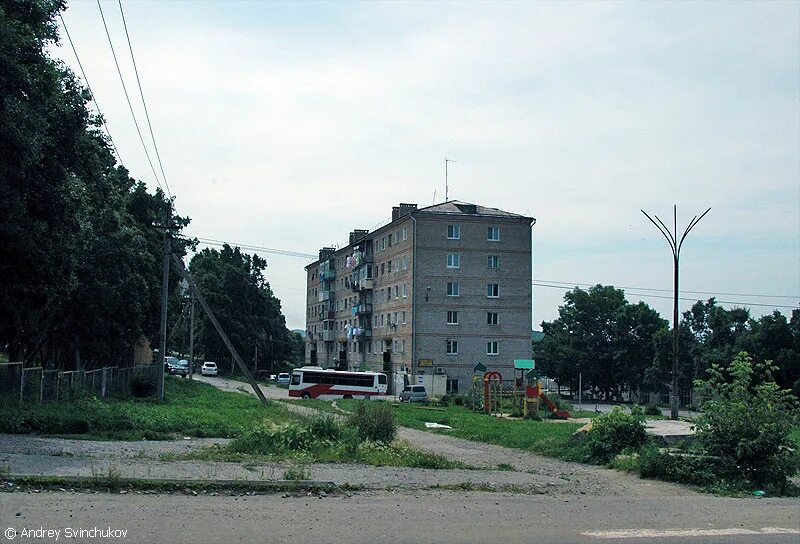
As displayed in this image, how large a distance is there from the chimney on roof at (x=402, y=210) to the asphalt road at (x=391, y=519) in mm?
63811

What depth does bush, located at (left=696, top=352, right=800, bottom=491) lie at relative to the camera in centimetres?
1577

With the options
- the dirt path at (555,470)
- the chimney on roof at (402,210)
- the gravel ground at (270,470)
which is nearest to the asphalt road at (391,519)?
the gravel ground at (270,470)

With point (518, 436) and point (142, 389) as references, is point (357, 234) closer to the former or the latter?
point (142, 389)

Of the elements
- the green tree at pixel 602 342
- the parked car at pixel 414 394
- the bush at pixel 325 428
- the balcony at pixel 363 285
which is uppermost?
the balcony at pixel 363 285

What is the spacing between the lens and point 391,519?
10258mm

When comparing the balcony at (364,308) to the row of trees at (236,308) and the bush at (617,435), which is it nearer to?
the row of trees at (236,308)

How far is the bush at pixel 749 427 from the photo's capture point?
51.7ft

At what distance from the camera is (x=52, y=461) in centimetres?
1394

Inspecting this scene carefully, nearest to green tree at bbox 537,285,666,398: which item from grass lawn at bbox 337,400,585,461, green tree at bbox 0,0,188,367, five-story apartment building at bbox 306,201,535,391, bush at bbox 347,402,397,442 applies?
five-story apartment building at bbox 306,201,535,391

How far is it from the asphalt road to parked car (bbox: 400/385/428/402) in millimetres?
48052

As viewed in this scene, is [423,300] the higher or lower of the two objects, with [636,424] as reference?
higher

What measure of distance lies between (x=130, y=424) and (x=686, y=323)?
251 feet

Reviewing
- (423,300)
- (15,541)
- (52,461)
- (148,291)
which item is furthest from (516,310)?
(15,541)

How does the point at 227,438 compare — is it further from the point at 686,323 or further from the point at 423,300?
the point at 686,323
